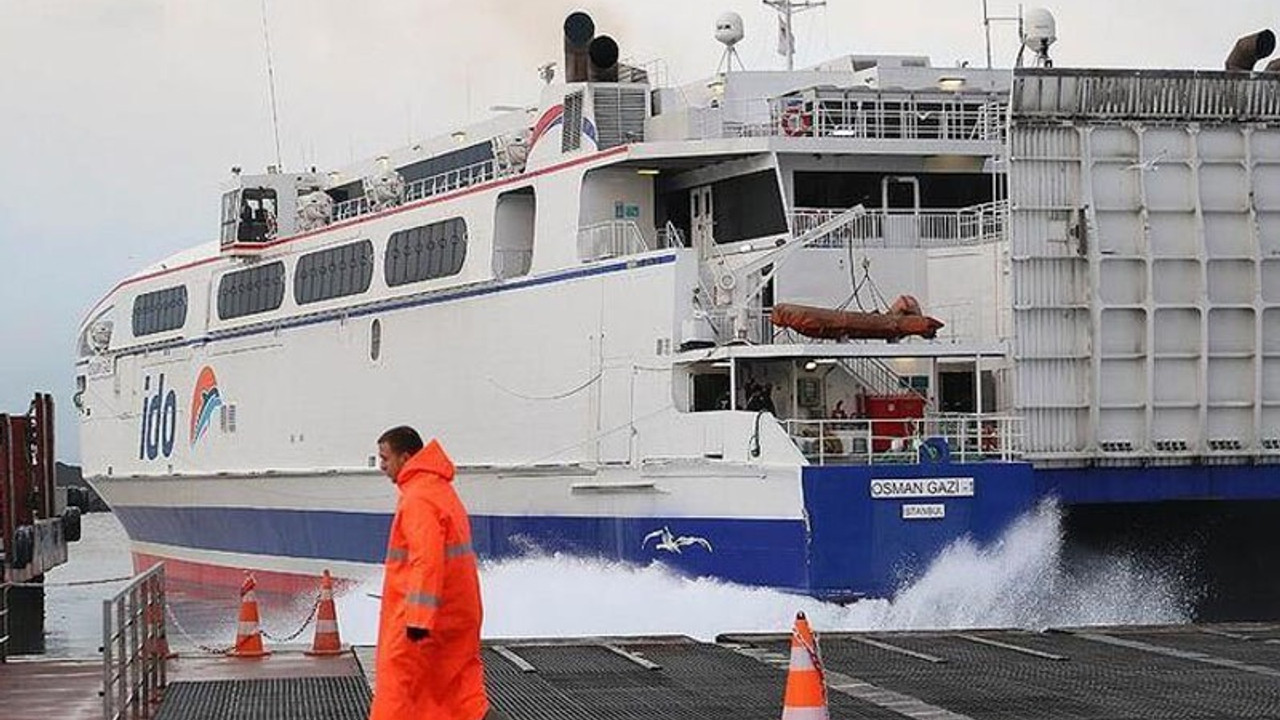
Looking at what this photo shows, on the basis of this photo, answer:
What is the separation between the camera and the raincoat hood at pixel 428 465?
9.06 m

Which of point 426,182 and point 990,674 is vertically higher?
point 426,182

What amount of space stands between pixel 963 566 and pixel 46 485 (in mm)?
12100

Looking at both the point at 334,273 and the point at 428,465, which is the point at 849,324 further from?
the point at 428,465

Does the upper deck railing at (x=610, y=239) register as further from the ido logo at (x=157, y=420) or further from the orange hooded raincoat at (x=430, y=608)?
the orange hooded raincoat at (x=430, y=608)

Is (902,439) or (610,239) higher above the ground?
(610,239)

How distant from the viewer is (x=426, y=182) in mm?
32938

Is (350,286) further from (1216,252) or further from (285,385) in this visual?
(1216,252)

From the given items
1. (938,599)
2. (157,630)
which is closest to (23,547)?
(938,599)

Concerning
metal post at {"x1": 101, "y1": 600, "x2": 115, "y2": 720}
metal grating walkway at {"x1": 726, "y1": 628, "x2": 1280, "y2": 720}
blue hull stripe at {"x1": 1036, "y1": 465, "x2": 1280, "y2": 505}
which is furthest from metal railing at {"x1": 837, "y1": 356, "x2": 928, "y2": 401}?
metal post at {"x1": 101, "y1": 600, "x2": 115, "y2": 720}

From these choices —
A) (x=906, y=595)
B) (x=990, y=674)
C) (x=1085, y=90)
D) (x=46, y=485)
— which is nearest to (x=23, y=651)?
(x=46, y=485)

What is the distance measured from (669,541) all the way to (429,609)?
43.1 feet

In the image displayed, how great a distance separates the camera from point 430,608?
29.2 feet

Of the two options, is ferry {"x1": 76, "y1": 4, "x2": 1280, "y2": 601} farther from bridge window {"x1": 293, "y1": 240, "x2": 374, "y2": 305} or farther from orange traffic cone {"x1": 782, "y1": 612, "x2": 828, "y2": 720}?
orange traffic cone {"x1": 782, "y1": 612, "x2": 828, "y2": 720}

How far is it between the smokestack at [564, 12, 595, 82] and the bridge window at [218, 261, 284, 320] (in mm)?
7722
